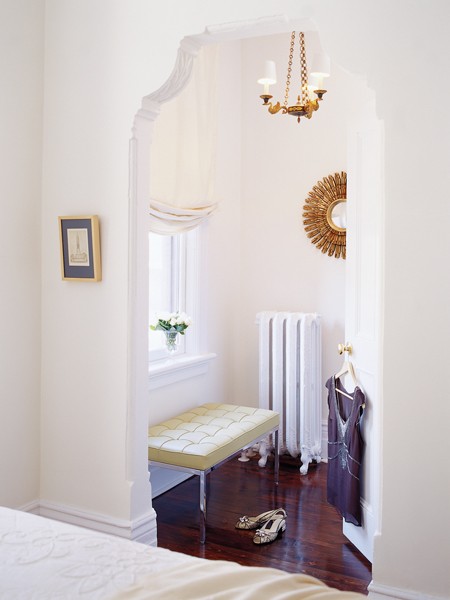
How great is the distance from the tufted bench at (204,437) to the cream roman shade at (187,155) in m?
1.27

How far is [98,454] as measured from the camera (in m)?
3.16

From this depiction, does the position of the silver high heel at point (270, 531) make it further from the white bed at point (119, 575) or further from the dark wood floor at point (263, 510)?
the white bed at point (119, 575)

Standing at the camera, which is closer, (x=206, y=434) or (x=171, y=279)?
(x=206, y=434)

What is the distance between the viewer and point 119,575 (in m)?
1.51

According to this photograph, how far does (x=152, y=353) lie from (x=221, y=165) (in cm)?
170

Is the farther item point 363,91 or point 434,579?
point 363,91

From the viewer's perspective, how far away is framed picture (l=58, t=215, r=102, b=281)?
309 cm

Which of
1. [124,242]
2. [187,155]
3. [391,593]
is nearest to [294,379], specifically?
[187,155]

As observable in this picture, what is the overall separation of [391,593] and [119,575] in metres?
1.46

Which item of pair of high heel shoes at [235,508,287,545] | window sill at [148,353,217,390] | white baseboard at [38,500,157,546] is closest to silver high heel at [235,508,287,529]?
pair of high heel shoes at [235,508,287,545]

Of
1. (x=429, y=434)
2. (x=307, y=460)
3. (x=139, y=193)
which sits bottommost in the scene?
(x=307, y=460)

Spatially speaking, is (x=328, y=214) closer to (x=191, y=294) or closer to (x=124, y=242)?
(x=191, y=294)

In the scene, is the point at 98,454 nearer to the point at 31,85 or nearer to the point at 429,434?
the point at 429,434

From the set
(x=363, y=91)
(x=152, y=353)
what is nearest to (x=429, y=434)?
(x=363, y=91)
